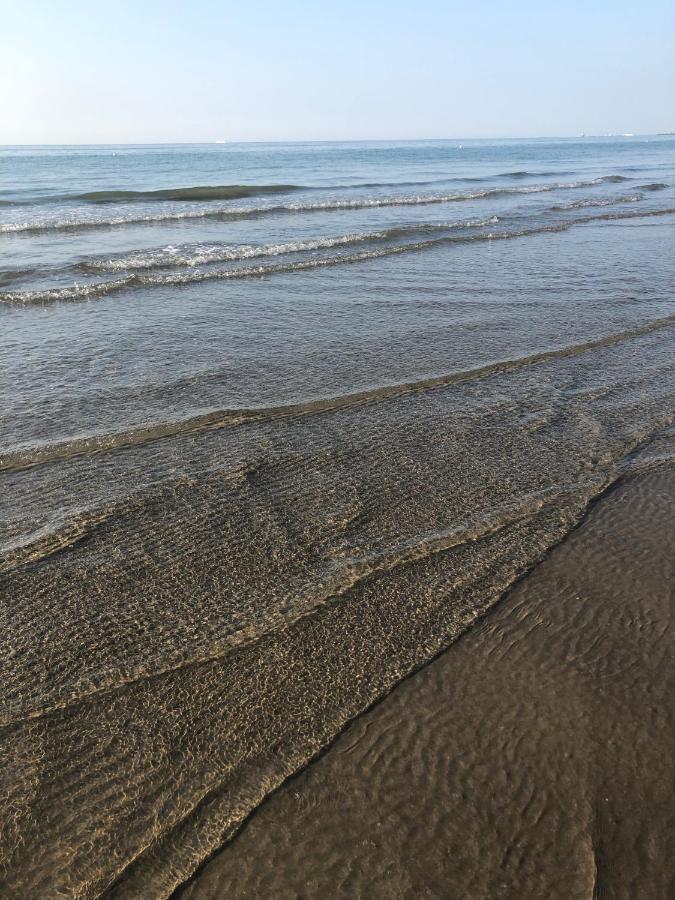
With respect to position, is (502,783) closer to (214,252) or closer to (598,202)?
(214,252)

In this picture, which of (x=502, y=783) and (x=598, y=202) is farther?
(x=598, y=202)

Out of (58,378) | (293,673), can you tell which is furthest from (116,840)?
(58,378)

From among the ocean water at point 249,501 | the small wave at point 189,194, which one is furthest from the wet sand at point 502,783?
the small wave at point 189,194

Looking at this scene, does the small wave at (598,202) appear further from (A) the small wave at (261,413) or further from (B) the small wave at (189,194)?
(A) the small wave at (261,413)

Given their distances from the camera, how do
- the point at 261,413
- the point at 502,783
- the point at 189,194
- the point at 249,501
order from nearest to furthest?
the point at 502,783 → the point at 249,501 → the point at 261,413 → the point at 189,194

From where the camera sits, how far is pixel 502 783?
2225mm

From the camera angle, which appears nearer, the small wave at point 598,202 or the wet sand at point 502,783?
the wet sand at point 502,783

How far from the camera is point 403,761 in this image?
231 cm

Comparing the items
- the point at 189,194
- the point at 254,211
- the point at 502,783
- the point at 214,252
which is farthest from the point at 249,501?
the point at 189,194

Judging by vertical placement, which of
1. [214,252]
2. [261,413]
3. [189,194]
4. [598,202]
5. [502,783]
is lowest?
[189,194]

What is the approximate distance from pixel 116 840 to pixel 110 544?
171 cm

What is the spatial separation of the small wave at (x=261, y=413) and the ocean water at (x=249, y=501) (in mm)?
30

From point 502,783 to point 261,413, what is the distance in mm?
3544

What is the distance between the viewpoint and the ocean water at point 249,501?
228cm
